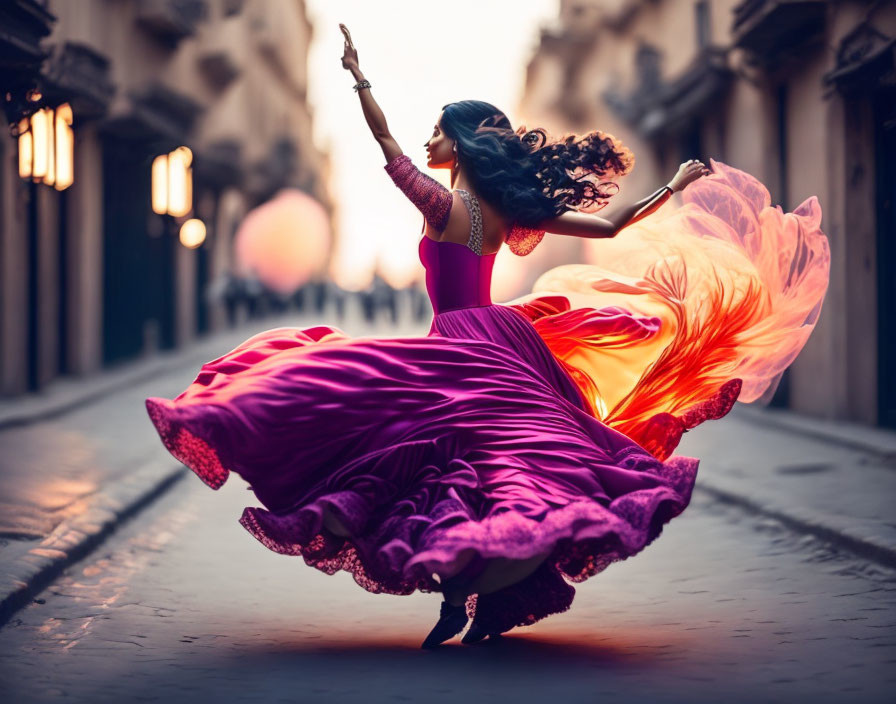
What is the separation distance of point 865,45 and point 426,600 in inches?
316

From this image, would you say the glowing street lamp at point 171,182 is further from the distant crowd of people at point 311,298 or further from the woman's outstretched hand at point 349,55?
the woman's outstretched hand at point 349,55

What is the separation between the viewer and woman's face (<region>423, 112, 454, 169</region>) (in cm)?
575

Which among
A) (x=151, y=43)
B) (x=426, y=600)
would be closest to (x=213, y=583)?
(x=426, y=600)

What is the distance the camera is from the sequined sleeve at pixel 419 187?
18.0ft

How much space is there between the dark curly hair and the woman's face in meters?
0.03

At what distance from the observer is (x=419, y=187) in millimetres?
5500

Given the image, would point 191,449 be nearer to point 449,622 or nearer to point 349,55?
point 449,622

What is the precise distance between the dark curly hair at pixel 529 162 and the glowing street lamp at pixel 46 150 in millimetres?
A: 8328

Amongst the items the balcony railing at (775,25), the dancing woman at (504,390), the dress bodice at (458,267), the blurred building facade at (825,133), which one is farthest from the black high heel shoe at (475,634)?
the balcony railing at (775,25)

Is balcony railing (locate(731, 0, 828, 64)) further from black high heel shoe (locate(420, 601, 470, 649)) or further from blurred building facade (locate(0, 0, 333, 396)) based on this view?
black high heel shoe (locate(420, 601, 470, 649))

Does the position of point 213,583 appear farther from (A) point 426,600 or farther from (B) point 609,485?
(B) point 609,485

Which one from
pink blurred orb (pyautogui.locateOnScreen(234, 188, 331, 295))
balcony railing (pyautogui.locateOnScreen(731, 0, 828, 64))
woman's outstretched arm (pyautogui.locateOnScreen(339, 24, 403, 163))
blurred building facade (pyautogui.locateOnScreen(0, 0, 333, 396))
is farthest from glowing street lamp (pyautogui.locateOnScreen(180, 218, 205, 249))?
woman's outstretched arm (pyautogui.locateOnScreen(339, 24, 403, 163))

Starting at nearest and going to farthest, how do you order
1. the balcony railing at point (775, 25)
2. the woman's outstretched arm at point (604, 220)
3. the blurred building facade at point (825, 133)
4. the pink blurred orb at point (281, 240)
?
the woman's outstretched arm at point (604, 220) < the blurred building facade at point (825, 133) < the balcony railing at point (775, 25) < the pink blurred orb at point (281, 240)

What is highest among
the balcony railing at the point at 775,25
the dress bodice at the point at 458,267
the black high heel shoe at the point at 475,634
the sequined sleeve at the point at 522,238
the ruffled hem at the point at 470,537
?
the balcony railing at the point at 775,25
